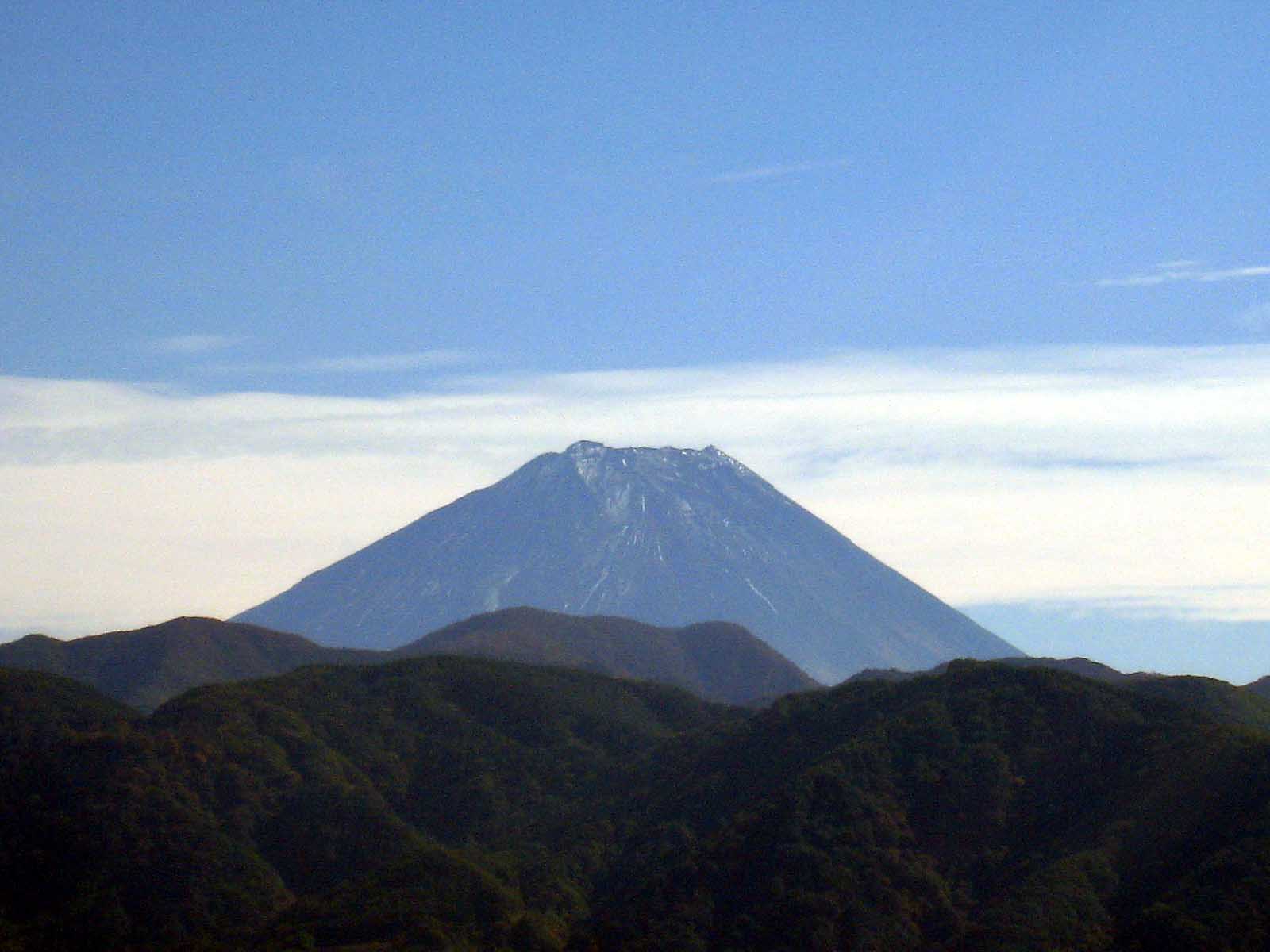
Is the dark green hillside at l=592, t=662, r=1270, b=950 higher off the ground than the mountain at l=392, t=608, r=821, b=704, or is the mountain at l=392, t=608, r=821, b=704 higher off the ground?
the mountain at l=392, t=608, r=821, b=704

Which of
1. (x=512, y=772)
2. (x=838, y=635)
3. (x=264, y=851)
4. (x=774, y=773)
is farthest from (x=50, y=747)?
(x=838, y=635)

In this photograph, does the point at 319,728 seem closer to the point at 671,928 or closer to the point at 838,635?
the point at 671,928

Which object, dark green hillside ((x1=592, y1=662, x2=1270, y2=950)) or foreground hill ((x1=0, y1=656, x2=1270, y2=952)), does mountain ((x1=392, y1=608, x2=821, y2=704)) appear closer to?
foreground hill ((x1=0, y1=656, x2=1270, y2=952))

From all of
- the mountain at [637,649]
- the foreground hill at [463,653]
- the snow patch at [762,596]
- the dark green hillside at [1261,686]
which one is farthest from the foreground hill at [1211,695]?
the snow patch at [762,596]

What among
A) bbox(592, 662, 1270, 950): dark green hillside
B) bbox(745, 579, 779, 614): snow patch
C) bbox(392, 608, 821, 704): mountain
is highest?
bbox(745, 579, 779, 614): snow patch

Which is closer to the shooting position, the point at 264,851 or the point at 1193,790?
the point at 1193,790

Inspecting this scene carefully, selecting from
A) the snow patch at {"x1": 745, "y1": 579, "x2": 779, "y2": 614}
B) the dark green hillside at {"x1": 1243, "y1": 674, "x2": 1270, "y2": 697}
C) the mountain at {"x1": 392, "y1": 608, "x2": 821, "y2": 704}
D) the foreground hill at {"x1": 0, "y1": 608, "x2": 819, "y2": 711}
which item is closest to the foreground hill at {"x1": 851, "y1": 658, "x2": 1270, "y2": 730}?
the dark green hillside at {"x1": 1243, "y1": 674, "x2": 1270, "y2": 697}

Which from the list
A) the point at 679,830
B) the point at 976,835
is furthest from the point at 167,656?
the point at 976,835
